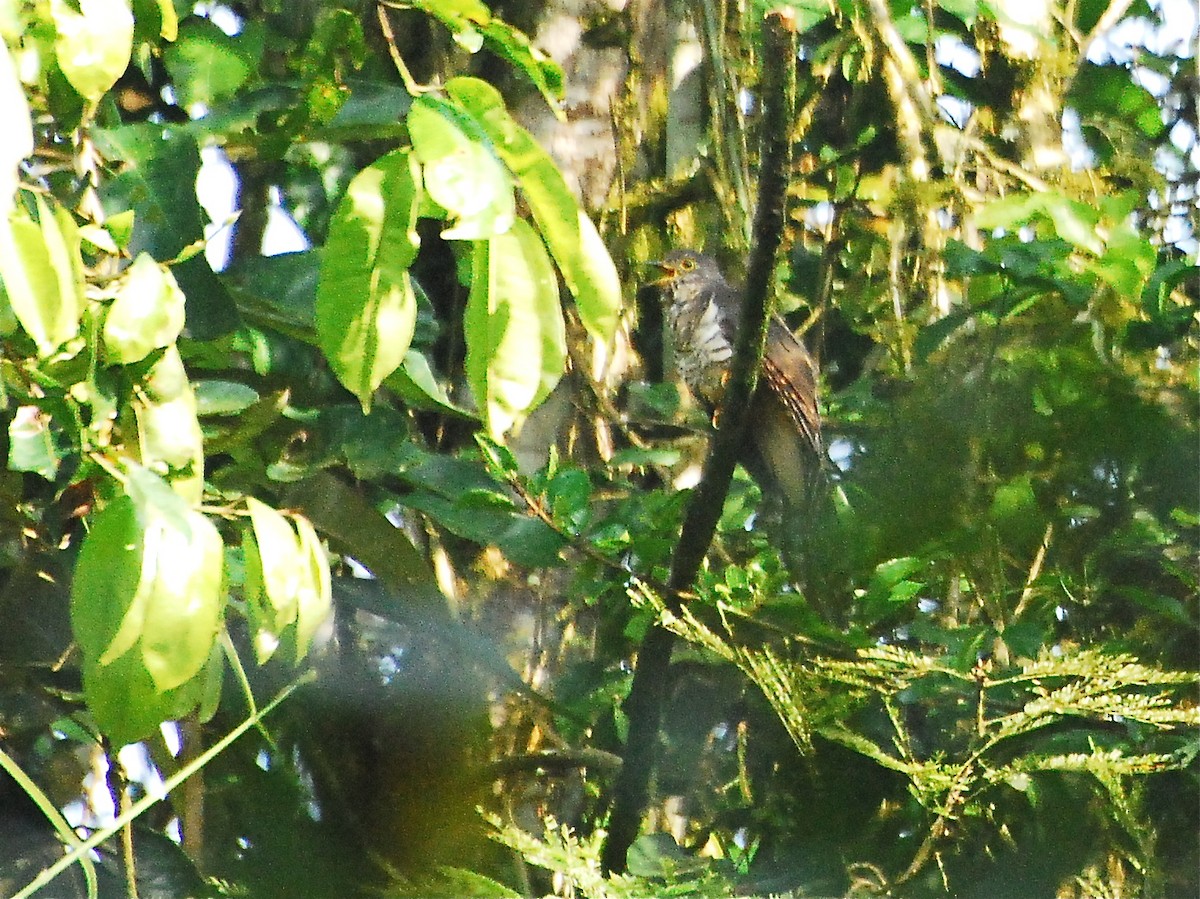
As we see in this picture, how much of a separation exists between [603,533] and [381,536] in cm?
28

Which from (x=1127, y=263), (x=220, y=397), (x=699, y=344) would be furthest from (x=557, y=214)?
(x=699, y=344)

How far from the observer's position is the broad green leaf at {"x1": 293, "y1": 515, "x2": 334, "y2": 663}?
940 mm

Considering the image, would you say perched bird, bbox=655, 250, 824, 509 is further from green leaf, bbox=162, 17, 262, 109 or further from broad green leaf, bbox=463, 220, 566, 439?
broad green leaf, bbox=463, 220, 566, 439

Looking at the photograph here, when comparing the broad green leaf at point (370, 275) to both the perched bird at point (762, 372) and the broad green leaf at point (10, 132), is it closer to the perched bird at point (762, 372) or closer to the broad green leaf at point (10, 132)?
the broad green leaf at point (10, 132)

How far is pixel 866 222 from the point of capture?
2479mm

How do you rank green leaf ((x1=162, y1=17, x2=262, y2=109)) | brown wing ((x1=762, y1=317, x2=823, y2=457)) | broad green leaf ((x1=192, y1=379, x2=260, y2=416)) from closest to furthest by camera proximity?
broad green leaf ((x1=192, y1=379, x2=260, y2=416)) < green leaf ((x1=162, y1=17, x2=262, y2=109)) < brown wing ((x1=762, y1=317, x2=823, y2=457))

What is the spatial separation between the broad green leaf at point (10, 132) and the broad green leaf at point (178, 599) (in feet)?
0.77

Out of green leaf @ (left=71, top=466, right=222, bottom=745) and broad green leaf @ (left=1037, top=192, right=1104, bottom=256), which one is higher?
broad green leaf @ (left=1037, top=192, right=1104, bottom=256)

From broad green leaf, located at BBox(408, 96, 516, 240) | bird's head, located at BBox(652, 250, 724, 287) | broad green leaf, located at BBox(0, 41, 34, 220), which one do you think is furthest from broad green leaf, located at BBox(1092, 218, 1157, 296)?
broad green leaf, located at BBox(0, 41, 34, 220)

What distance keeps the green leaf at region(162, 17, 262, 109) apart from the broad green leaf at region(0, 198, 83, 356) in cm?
103

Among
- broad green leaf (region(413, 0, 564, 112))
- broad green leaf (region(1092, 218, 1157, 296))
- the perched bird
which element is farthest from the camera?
the perched bird

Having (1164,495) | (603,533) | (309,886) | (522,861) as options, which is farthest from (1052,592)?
(309,886)

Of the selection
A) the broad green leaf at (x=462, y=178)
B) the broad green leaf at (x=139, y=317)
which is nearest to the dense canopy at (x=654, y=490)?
the broad green leaf at (x=139, y=317)

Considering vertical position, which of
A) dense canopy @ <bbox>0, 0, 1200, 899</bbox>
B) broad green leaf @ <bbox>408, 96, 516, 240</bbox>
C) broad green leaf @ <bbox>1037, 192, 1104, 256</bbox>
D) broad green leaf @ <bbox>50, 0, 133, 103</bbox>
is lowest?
dense canopy @ <bbox>0, 0, 1200, 899</bbox>
